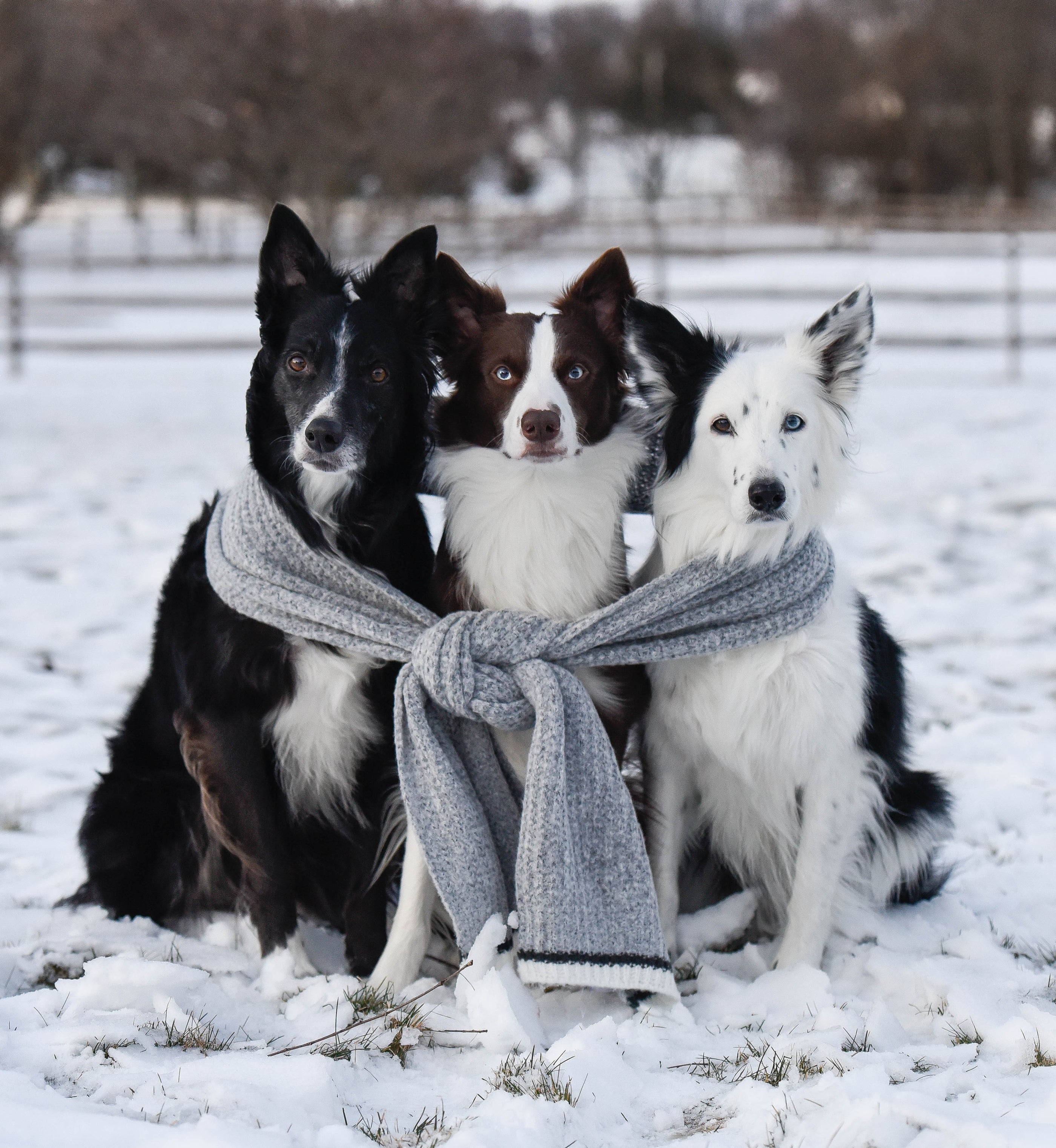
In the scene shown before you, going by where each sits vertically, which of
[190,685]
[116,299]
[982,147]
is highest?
[982,147]

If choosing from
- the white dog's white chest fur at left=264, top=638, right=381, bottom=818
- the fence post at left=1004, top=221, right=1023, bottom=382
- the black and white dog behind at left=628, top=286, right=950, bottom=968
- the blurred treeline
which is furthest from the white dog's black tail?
the blurred treeline

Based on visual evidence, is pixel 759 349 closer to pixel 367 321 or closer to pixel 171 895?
pixel 367 321

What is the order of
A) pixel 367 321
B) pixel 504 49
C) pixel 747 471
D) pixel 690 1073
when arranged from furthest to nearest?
pixel 504 49 < pixel 367 321 < pixel 747 471 < pixel 690 1073

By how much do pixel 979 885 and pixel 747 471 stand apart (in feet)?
4.70

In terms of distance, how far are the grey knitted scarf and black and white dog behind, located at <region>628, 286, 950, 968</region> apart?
4.0 inches

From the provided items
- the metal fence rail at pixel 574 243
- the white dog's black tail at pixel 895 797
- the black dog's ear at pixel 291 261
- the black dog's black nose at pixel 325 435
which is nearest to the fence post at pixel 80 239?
the metal fence rail at pixel 574 243

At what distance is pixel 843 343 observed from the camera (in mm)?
2814

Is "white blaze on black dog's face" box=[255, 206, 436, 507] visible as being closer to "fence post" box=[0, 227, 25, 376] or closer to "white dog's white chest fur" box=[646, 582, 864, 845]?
"white dog's white chest fur" box=[646, 582, 864, 845]

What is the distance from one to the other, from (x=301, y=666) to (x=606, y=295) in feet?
3.74

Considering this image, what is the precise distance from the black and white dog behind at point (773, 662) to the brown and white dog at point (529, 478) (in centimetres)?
11

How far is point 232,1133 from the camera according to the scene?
6.66 ft

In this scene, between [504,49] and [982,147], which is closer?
[504,49]

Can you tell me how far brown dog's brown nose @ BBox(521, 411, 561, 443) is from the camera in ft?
8.90

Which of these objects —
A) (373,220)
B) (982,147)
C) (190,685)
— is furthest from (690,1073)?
(982,147)
